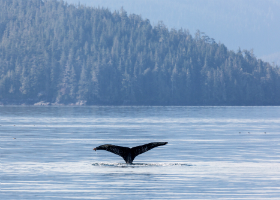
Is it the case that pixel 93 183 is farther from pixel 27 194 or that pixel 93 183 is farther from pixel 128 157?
pixel 128 157

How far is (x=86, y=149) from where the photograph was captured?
42719 millimetres

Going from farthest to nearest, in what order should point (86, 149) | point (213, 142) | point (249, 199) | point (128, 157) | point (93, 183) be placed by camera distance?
point (213, 142), point (86, 149), point (128, 157), point (93, 183), point (249, 199)

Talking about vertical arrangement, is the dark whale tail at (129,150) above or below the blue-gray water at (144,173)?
above

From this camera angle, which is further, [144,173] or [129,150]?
[129,150]

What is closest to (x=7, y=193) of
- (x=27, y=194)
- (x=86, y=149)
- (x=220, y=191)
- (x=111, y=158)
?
(x=27, y=194)

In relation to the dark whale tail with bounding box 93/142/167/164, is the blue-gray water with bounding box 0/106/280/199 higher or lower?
lower

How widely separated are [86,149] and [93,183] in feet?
57.1

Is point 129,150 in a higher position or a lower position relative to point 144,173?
higher

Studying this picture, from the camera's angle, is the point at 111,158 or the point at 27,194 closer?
the point at 27,194

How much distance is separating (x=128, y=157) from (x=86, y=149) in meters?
11.7

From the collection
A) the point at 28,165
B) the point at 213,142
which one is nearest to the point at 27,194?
the point at 28,165

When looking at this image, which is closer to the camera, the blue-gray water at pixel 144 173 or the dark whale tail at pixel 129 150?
the blue-gray water at pixel 144 173

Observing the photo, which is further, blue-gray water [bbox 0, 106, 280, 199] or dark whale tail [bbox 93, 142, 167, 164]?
dark whale tail [bbox 93, 142, 167, 164]

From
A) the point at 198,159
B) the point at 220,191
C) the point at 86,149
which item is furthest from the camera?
the point at 86,149
